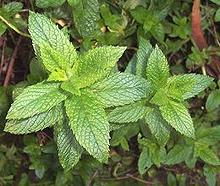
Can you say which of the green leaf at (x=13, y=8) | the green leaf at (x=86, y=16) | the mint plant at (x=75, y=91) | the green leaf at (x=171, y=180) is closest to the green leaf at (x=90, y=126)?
the mint plant at (x=75, y=91)

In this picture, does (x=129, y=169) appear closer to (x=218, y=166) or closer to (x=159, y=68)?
(x=218, y=166)

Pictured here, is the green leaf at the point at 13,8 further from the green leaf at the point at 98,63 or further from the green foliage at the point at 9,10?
the green leaf at the point at 98,63

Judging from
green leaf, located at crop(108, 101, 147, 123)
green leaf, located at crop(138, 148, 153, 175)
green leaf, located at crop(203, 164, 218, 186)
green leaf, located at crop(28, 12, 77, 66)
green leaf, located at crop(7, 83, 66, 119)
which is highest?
green leaf, located at crop(28, 12, 77, 66)

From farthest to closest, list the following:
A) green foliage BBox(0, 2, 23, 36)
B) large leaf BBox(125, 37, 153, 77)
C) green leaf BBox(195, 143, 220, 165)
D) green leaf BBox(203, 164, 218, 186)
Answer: green leaf BBox(203, 164, 218, 186)
green leaf BBox(195, 143, 220, 165)
green foliage BBox(0, 2, 23, 36)
large leaf BBox(125, 37, 153, 77)

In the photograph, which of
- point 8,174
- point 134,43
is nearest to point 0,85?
point 8,174

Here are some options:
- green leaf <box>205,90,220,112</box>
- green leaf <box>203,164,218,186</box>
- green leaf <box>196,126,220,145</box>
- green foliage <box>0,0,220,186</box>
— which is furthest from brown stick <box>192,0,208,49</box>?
green leaf <box>203,164,218,186</box>

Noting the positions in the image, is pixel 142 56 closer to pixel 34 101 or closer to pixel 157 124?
pixel 157 124

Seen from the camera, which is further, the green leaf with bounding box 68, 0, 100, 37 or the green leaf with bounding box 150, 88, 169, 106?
the green leaf with bounding box 68, 0, 100, 37

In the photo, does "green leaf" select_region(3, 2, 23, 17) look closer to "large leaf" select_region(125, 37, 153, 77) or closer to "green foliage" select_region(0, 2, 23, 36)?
"green foliage" select_region(0, 2, 23, 36)
